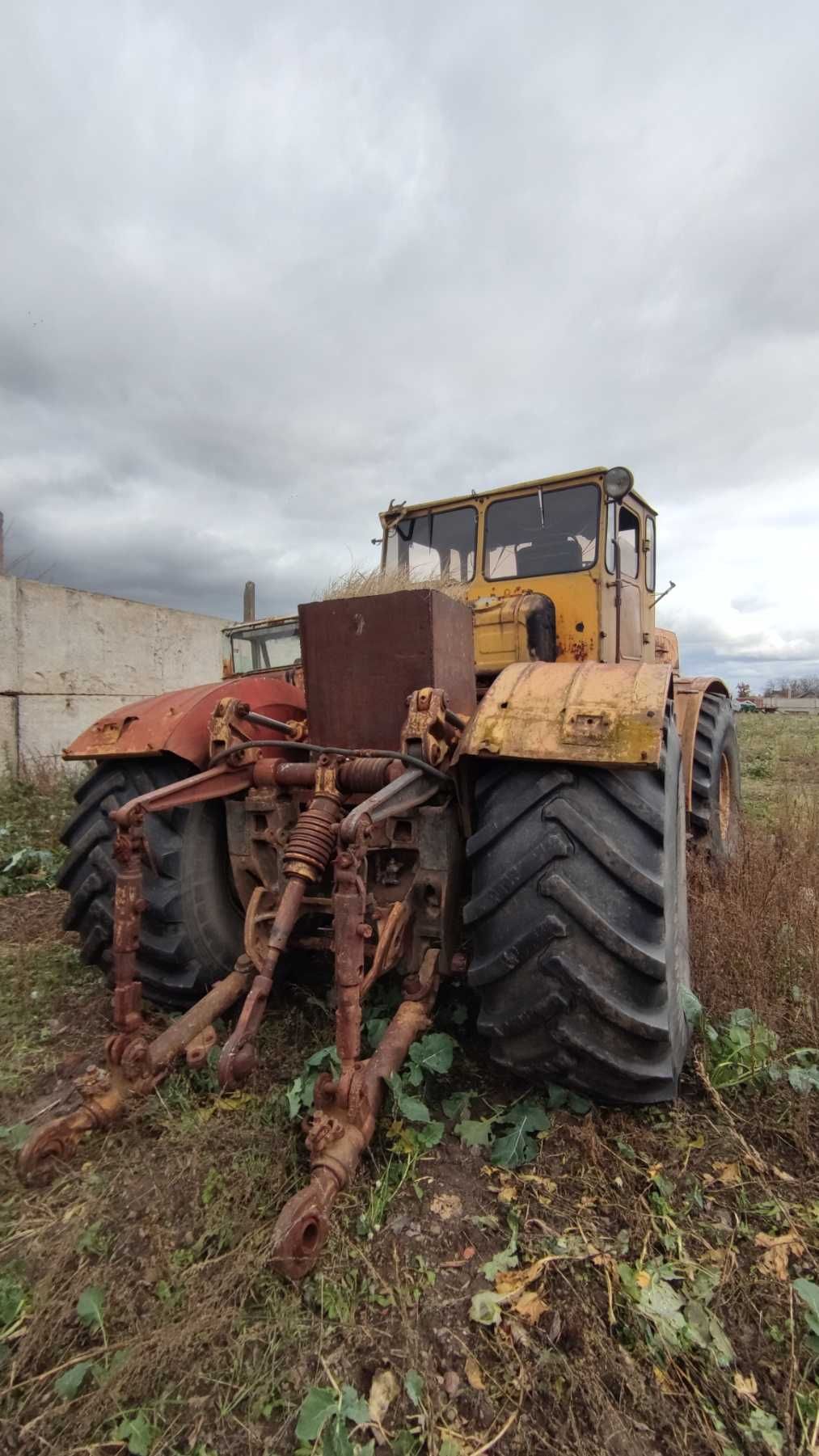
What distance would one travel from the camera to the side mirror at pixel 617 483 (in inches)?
168

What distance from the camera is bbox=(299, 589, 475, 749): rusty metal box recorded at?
2646 mm

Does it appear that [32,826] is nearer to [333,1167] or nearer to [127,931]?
[127,931]

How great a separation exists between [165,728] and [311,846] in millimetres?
917

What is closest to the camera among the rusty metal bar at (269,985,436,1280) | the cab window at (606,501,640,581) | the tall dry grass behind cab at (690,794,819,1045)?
the rusty metal bar at (269,985,436,1280)

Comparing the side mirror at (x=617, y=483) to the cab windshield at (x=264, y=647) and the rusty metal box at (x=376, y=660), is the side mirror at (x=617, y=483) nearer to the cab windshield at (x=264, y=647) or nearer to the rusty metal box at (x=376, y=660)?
the rusty metal box at (x=376, y=660)

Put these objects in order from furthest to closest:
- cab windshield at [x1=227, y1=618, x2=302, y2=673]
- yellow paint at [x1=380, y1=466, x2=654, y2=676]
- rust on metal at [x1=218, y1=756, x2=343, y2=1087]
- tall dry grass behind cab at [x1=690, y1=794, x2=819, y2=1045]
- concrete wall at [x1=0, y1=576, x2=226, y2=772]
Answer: cab windshield at [x1=227, y1=618, x2=302, y2=673] → concrete wall at [x1=0, y1=576, x2=226, y2=772] → yellow paint at [x1=380, y1=466, x2=654, y2=676] → tall dry grass behind cab at [x1=690, y1=794, x2=819, y2=1045] → rust on metal at [x1=218, y1=756, x2=343, y2=1087]

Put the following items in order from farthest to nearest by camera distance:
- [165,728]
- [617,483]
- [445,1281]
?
[617,483], [165,728], [445,1281]

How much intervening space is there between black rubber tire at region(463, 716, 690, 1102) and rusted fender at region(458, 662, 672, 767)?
3.7 inches

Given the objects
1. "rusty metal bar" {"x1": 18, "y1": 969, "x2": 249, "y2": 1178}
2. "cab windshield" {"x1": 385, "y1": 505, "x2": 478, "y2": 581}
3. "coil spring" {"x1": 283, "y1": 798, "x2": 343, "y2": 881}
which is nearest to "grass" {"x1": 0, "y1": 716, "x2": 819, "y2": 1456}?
"rusty metal bar" {"x1": 18, "y1": 969, "x2": 249, "y2": 1178}

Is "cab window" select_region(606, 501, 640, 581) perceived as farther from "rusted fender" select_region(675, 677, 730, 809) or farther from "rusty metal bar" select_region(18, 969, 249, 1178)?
"rusty metal bar" select_region(18, 969, 249, 1178)

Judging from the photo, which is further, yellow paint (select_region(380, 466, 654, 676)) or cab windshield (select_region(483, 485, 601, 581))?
cab windshield (select_region(483, 485, 601, 581))

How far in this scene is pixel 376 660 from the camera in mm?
2736

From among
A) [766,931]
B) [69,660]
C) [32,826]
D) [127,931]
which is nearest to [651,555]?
[766,931]

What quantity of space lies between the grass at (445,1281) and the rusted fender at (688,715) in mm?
2215
